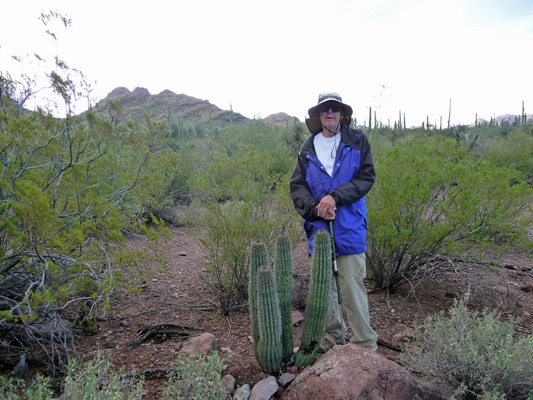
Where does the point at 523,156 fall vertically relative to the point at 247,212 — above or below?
above

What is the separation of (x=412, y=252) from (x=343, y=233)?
1671mm

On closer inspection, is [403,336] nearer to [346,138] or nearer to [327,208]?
[327,208]

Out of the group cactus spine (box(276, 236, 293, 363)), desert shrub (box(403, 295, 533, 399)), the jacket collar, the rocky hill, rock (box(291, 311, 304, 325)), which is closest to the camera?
desert shrub (box(403, 295, 533, 399))

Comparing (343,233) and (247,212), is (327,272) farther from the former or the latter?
(247,212)

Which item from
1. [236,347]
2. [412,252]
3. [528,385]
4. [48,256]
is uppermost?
[48,256]

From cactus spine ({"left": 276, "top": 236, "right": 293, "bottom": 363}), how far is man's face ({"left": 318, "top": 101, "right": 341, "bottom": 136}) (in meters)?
1.04

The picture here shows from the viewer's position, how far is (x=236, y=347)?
3.25 meters

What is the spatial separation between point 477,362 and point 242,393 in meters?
1.50

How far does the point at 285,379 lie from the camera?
251 centimetres

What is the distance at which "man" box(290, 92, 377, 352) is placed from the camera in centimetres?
281

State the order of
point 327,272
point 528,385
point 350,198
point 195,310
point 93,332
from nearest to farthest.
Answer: point 528,385 < point 327,272 < point 350,198 < point 93,332 < point 195,310

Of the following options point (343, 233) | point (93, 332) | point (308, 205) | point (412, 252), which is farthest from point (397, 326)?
point (93, 332)

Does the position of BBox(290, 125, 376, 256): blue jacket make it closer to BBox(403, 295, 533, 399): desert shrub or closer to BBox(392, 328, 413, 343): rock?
BBox(403, 295, 533, 399): desert shrub

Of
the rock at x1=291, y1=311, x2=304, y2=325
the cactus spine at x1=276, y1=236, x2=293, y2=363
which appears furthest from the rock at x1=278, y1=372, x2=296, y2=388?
the rock at x1=291, y1=311, x2=304, y2=325
